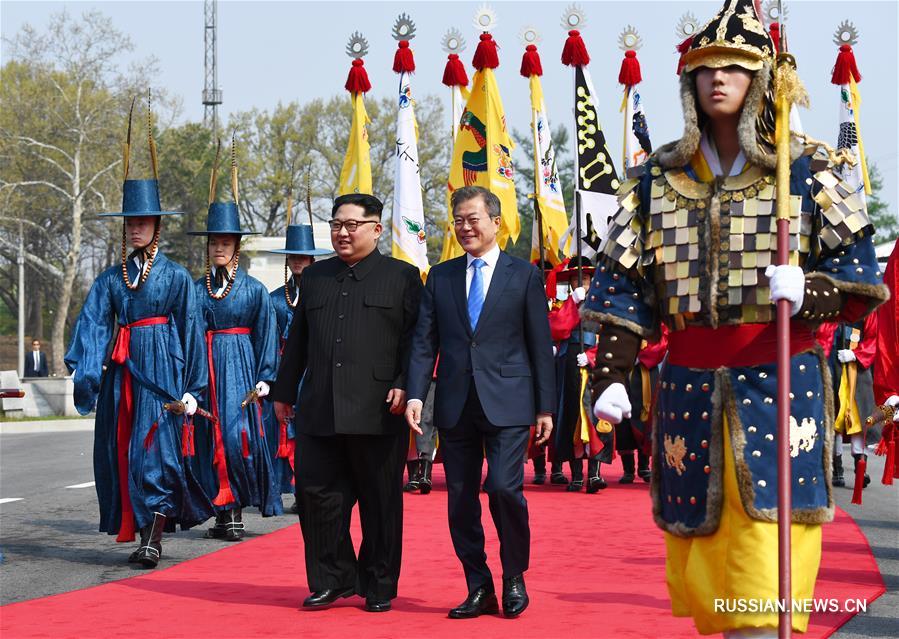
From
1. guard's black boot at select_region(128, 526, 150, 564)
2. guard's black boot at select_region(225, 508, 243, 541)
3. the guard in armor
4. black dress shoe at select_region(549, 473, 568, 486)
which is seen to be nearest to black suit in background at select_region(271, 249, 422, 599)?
guard's black boot at select_region(128, 526, 150, 564)

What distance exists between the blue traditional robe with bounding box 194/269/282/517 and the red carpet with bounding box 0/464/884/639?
423mm

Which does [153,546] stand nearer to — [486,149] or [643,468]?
[486,149]

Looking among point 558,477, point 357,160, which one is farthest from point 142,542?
point 357,160

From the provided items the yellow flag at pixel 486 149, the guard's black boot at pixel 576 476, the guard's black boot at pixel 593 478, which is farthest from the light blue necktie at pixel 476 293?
the yellow flag at pixel 486 149

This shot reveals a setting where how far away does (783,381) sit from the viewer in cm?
448

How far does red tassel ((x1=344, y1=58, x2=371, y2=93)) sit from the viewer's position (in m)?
14.6

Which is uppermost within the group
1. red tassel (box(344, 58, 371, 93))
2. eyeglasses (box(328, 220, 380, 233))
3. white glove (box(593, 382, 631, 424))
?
red tassel (box(344, 58, 371, 93))

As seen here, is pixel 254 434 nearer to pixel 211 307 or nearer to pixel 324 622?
pixel 211 307

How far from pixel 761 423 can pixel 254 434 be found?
6.13 metres

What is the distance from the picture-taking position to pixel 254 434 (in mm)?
10336

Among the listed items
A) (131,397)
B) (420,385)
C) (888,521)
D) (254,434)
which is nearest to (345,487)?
(420,385)

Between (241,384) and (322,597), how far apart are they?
3.44 meters

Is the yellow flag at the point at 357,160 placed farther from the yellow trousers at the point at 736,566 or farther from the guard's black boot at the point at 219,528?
the yellow trousers at the point at 736,566

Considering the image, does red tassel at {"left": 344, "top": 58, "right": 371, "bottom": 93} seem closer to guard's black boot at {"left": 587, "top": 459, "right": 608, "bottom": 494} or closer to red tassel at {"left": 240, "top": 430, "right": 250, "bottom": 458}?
guard's black boot at {"left": 587, "top": 459, "right": 608, "bottom": 494}
